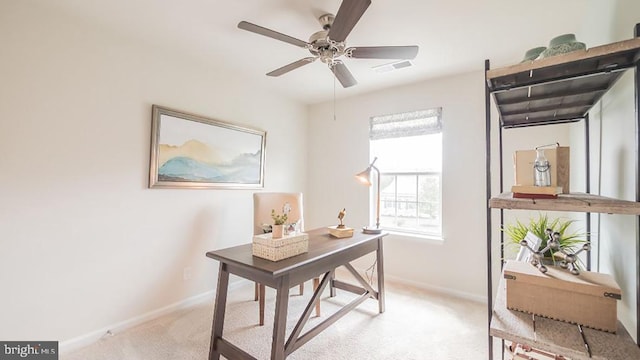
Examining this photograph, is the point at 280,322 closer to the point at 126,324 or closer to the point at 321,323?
the point at 321,323

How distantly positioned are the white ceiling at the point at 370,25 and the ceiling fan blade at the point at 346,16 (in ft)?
1.11

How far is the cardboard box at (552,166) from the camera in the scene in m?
1.18

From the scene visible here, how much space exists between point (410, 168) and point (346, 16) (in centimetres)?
234

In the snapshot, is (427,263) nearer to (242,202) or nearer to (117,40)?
(242,202)

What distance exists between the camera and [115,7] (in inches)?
74.2

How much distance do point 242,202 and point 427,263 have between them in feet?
7.58

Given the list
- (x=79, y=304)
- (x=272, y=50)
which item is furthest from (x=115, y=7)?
(x=79, y=304)

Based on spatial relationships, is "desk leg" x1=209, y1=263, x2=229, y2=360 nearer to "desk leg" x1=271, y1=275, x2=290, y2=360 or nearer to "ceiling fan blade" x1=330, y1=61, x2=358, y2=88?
"desk leg" x1=271, y1=275, x2=290, y2=360

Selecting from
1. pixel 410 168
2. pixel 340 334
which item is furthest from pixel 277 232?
pixel 410 168

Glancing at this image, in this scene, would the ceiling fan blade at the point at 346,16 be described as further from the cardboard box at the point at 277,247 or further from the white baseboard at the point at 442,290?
the white baseboard at the point at 442,290

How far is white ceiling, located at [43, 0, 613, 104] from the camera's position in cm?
182

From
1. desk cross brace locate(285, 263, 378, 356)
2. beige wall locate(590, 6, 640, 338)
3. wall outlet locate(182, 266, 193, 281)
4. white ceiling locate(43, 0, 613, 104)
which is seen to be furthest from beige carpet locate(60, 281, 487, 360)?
white ceiling locate(43, 0, 613, 104)

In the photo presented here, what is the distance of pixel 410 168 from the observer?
11.2 feet

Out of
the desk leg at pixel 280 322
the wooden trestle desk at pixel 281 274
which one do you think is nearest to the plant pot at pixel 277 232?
the wooden trestle desk at pixel 281 274
